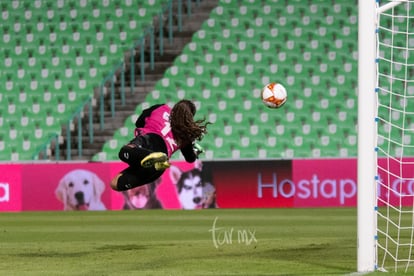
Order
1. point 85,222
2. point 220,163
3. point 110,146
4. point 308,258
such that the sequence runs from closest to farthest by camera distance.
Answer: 1. point 308,258
2. point 85,222
3. point 220,163
4. point 110,146

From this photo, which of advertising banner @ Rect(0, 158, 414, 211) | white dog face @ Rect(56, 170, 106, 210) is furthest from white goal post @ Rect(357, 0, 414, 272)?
white dog face @ Rect(56, 170, 106, 210)

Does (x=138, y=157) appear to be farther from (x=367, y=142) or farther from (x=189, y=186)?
(x=189, y=186)

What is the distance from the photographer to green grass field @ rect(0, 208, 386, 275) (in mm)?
9938

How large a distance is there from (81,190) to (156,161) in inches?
419

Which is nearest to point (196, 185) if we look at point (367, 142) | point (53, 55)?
point (53, 55)

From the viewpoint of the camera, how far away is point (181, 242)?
515 inches

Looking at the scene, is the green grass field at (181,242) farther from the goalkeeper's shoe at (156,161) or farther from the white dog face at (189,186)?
the goalkeeper's shoe at (156,161)

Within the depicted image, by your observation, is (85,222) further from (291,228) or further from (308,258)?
(308,258)

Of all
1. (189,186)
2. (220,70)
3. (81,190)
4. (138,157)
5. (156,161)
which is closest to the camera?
(156,161)

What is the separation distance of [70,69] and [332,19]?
6.63m

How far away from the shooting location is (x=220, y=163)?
1972 centimetres

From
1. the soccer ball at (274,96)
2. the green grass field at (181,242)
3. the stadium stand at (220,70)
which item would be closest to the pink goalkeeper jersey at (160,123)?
the soccer ball at (274,96)

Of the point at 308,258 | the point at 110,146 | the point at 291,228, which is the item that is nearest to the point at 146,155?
the point at 308,258

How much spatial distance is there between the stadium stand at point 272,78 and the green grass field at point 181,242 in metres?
3.56
